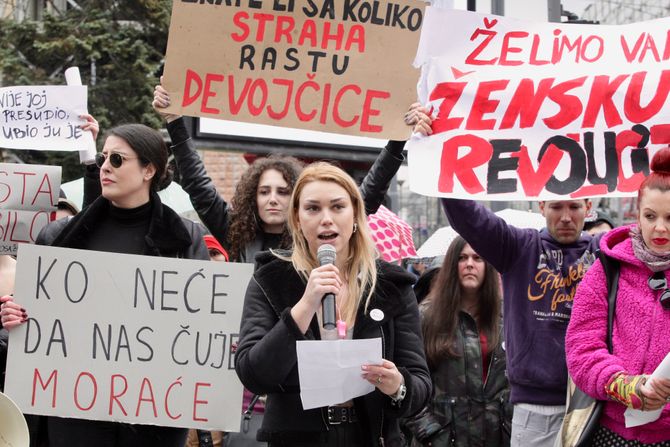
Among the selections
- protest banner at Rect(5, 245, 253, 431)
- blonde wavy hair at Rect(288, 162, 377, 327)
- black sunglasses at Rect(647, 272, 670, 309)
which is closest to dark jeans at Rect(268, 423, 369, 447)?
blonde wavy hair at Rect(288, 162, 377, 327)

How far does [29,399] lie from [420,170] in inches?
78.1

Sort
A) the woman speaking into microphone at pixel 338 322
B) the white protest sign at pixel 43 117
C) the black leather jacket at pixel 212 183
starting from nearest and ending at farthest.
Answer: the woman speaking into microphone at pixel 338 322, the black leather jacket at pixel 212 183, the white protest sign at pixel 43 117

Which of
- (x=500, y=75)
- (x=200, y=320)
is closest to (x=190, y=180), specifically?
(x=200, y=320)

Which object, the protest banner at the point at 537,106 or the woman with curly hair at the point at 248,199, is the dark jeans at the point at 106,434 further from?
the protest banner at the point at 537,106

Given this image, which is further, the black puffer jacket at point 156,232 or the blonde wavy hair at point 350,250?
the black puffer jacket at point 156,232

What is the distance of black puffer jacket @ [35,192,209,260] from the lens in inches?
174

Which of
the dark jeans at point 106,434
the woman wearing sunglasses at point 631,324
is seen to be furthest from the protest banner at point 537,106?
the dark jeans at point 106,434

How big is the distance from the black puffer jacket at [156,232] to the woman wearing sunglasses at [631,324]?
1.75 metres

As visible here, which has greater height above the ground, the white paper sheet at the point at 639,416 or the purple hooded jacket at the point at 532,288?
the purple hooded jacket at the point at 532,288

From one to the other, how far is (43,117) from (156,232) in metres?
1.38

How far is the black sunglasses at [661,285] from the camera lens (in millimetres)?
3508

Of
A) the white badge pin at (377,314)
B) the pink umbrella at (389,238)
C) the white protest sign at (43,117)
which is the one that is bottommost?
the white badge pin at (377,314)

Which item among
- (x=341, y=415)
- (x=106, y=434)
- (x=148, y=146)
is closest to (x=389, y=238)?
(x=148, y=146)

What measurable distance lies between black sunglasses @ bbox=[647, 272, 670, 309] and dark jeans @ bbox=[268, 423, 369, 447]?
1169 millimetres
